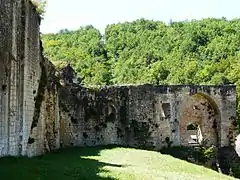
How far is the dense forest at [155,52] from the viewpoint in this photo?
75.5m

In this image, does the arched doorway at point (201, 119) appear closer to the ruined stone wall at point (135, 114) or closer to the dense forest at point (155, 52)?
the ruined stone wall at point (135, 114)

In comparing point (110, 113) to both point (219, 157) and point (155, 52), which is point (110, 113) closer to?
point (219, 157)

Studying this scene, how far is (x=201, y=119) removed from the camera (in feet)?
130

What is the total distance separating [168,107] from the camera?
3403 cm

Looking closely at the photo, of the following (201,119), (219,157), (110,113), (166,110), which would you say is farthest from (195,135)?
(110,113)

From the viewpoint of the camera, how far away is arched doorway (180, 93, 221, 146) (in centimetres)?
3719

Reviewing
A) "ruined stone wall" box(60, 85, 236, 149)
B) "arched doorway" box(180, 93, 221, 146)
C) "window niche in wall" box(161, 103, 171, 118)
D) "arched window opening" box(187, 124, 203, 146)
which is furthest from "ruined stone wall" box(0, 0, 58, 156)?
"arched window opening" box(187, 124, 203, 146)

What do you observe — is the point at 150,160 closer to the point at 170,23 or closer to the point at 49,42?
the point at 49,42

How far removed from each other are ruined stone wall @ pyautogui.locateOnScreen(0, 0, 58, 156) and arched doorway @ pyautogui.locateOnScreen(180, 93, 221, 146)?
57.1ft

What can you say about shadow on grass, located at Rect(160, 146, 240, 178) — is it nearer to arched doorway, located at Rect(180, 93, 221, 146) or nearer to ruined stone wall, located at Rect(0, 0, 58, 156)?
arched doorway, located at Rect(180, 93, 221, 146)

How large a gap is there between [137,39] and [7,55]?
75419mm

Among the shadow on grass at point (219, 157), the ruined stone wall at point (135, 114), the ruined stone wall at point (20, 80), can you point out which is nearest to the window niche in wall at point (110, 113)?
the ruined stone wall at point (135, 114)

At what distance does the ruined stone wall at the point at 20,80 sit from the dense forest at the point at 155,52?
164ft

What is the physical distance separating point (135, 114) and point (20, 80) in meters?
15.5
